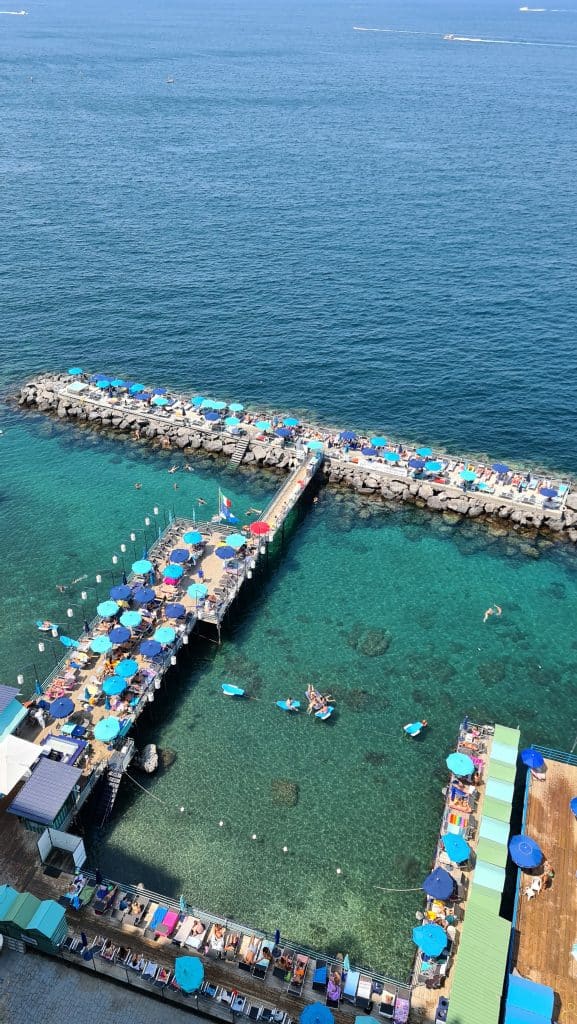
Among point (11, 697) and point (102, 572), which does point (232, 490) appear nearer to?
point (102, 572)

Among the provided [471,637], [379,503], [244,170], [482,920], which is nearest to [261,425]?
[379,503]

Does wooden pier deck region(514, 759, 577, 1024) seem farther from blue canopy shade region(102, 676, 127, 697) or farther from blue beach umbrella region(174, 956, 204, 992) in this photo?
blue canopy shade region(102, 676, 127, 697)

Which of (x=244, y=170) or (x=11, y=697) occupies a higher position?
(x=244, y=170)

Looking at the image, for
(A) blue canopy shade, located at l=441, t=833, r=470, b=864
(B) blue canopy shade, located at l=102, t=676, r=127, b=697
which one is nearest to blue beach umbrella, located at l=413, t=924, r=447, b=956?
(A) blue canopy shade, located at l=441, t=833, r=470, b=864

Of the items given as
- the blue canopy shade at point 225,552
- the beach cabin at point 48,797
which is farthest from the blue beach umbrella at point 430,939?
the blue canopy shade at point 225,552

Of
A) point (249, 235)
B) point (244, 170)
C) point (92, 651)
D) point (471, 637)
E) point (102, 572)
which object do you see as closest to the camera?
point (92, 651)

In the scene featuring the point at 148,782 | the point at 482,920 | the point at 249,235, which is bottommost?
the point at 148,782

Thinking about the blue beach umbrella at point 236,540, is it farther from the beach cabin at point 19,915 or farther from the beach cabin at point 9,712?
the beach cabin at point 19,915
